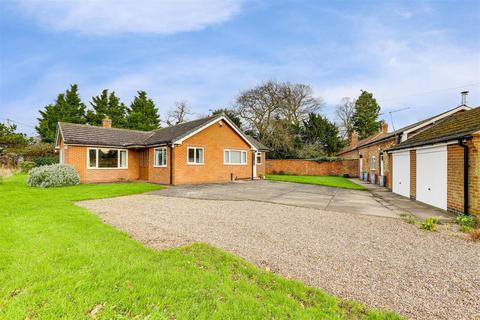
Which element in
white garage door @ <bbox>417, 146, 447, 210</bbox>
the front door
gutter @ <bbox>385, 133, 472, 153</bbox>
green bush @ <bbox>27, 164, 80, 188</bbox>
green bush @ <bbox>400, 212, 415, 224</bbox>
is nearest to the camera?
green bush @ <bbox>400, 212, 415, 224</bbox>

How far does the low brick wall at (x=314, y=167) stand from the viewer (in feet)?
95.2

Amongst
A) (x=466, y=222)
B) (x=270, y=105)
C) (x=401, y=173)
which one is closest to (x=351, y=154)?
(x=270, y=105)

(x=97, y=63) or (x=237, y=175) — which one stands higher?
(x=97, y=63)

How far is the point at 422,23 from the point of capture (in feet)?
40.2

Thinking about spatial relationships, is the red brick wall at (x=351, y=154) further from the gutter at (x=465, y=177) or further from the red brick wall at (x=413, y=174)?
the gutter at (x=465, y=177)

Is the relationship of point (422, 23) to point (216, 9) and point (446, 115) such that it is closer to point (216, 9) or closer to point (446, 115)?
point (446, 115)

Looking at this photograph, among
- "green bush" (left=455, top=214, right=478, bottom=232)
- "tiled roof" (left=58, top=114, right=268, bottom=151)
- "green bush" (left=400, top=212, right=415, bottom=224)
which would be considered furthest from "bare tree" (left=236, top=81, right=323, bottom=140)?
"green bush" (left=455, top=214, right=478, bottom=232)

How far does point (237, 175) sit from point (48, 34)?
15.2 m

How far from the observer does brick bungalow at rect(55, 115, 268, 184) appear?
17578 millimetres

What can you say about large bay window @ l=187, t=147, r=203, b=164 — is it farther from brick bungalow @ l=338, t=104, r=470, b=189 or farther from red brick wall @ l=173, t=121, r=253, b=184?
brick bungalow @ l=338, t=104, r=470, b=189

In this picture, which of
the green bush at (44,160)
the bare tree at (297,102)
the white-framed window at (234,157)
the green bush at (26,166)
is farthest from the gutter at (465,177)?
the green bush at (26,166)

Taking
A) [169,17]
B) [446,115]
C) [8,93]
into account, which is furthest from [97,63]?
[446,115]

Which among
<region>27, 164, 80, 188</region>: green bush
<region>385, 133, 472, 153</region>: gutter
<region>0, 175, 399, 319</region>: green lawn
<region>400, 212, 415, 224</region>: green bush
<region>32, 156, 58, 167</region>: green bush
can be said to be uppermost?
<region>385, 133, 472, 153</region>: gutter

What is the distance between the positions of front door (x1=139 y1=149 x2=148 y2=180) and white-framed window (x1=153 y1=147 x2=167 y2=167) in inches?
63.1
